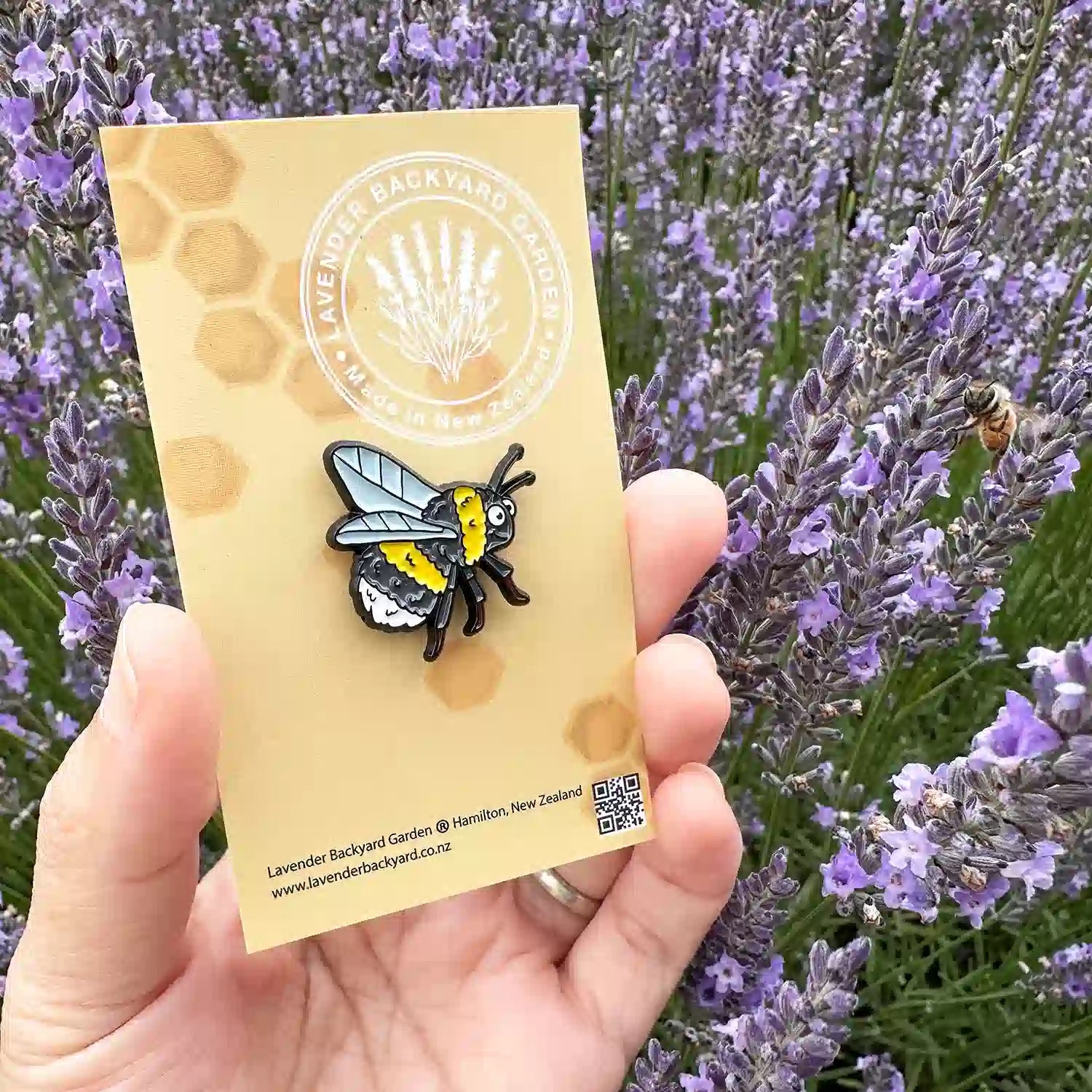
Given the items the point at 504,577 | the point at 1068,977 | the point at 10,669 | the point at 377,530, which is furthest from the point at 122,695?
the point at 1068,977

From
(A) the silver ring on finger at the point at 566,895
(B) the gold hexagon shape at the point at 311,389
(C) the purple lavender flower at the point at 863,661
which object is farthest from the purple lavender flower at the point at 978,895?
(B) the gold hexagon shape at the point at 311,389

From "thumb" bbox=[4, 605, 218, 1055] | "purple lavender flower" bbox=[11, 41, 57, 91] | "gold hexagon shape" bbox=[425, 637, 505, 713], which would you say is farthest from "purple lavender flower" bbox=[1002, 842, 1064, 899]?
"purple lavender flower" bbox=[11, 41, 57, 91]

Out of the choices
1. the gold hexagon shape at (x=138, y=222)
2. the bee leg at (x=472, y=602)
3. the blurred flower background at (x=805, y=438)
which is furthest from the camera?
the blurred flower background at (x=805, y=438)

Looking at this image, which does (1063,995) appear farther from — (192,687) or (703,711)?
(192,687)

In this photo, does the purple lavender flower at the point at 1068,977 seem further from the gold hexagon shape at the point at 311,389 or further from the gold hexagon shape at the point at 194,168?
the gold hexagon shape at the point at 194,168

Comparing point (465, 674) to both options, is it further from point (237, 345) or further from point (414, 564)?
point (237, 345)

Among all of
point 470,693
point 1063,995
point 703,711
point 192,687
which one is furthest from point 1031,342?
point 192,687

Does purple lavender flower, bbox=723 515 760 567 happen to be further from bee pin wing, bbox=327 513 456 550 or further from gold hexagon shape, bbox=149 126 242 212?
gold hexagon shape, bbox=149 126 242 212
